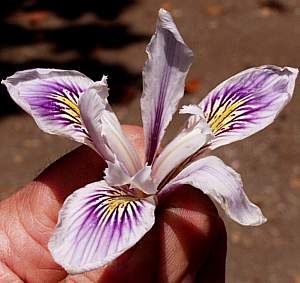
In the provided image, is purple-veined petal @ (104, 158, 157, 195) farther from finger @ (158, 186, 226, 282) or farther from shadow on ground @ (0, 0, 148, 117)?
shadow on ground @ (0, 0, 148, 117)

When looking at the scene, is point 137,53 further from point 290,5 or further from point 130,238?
point 130,238

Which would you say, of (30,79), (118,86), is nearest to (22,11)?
(118,86)

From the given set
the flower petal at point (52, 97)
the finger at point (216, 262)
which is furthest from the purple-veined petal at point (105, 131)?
the finger at point (216, 262)

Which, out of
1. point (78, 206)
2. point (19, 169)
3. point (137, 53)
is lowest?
point (19, 169)

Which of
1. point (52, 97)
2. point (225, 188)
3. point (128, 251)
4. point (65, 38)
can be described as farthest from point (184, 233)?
point (65, 38)

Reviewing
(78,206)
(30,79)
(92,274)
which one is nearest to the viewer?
(78,206)

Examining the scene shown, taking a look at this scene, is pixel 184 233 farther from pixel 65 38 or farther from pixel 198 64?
pixel 65 38
